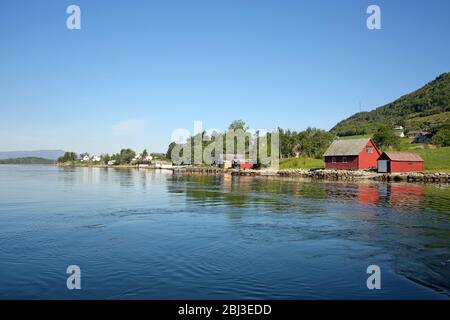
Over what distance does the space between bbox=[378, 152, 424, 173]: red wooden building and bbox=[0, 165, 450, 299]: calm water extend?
4327 cm

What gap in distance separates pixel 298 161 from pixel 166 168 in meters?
78.7

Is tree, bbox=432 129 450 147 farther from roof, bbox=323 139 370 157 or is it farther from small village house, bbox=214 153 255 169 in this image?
small village house, bbox=214 153 255 169

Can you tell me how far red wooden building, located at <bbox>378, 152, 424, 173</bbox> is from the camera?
223 ft

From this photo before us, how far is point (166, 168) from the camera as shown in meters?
169

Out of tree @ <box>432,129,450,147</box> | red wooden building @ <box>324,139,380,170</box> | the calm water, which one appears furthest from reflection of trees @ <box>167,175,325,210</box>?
tree @ <box>432,129,450,147</box>

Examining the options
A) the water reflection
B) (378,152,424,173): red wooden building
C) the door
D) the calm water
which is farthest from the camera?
the door

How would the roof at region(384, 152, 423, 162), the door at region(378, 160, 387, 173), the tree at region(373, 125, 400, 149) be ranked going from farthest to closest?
the tree at region(373, 125, 400, 149) → the door at region(378, 160, 387, 173) → the roof at region(384, 152, 423, 162)

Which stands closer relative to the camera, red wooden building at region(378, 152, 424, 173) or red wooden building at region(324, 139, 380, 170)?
red wooden building at region(378, 152, 424, 173)

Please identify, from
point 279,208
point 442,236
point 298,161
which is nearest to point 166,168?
point 298,161

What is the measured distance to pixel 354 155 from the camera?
76188mm

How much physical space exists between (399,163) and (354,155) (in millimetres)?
9514

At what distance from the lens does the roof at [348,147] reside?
76.0m

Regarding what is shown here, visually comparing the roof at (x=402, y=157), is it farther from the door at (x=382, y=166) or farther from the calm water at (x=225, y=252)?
the calm water at (x=225, y=252)

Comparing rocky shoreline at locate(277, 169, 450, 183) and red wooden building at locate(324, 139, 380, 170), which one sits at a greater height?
red wooden building at locate(324, 139, 380, 170)
